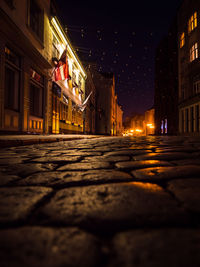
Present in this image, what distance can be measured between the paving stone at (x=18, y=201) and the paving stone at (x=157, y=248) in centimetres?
46

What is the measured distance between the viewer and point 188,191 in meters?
0.98

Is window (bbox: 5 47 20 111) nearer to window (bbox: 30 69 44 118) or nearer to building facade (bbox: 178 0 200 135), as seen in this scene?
window (bbox: 30 69 44 118)

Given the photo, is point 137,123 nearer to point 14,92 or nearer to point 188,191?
point 14,92

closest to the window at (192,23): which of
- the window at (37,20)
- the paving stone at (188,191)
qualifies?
the window at (37,20)

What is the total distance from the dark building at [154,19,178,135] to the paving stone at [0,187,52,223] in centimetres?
1825

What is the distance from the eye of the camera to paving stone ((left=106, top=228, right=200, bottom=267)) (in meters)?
0.46

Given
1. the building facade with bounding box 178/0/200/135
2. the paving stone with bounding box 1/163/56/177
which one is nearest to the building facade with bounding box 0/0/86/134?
the paving stone with bounding box 1/163/56/177

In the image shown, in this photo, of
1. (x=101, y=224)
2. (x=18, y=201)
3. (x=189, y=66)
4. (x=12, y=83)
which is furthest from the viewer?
(x=189, y=66)

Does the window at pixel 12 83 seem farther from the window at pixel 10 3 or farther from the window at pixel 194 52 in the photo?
the window at pixel 194 52

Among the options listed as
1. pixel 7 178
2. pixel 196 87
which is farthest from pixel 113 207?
pixel 196 87

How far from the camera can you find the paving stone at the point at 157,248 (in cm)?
46

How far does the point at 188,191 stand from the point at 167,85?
73.8 ft

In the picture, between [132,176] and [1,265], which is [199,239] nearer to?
[1,265]

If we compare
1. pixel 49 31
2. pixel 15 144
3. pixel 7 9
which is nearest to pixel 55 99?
pixel 49 31
